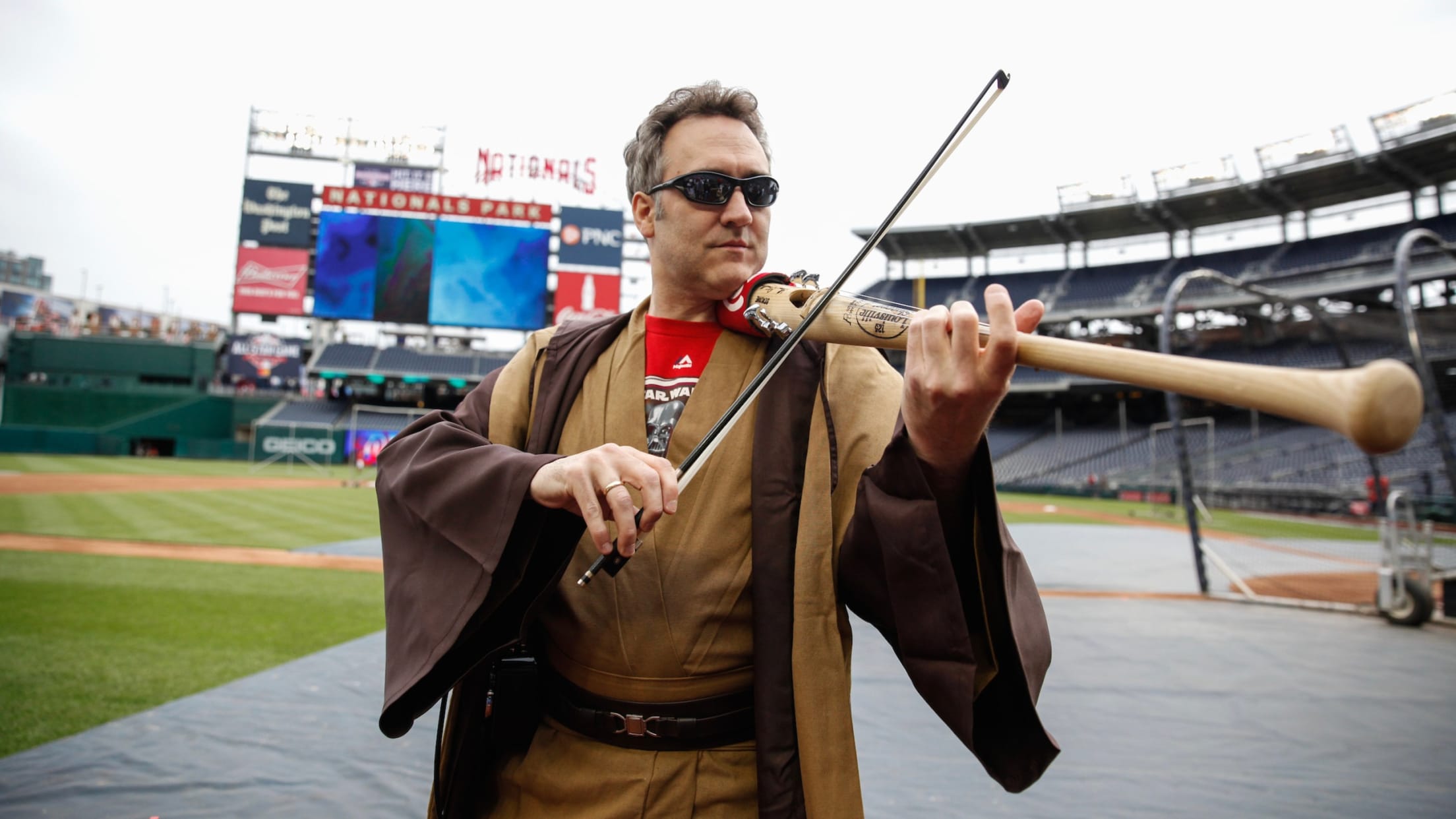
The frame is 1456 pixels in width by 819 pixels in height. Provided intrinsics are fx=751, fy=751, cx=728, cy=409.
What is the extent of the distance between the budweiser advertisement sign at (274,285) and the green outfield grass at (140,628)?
111 feet

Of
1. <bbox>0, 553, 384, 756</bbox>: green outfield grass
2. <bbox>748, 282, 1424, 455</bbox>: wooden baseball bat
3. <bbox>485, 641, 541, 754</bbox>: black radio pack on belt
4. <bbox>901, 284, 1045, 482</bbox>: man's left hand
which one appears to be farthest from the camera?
<bbox>0, 553, 384, 756</bbox>: green outfield grass

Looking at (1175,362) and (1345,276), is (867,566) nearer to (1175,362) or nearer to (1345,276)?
(1175,362)

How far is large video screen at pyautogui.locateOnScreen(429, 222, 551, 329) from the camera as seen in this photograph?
37344 millimetres

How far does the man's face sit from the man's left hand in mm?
581

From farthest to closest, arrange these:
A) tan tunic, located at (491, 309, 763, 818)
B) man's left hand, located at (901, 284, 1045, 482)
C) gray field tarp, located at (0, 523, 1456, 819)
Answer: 1. gray field tarp, located at (0, 523, 1456, 819)
2. tan tunic, located at (491, 309, 763, 818)
3. man's left hand, located at (901, 284, 1045, 482)

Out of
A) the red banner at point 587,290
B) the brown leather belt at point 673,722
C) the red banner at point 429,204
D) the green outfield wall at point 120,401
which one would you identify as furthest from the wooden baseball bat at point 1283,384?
the green outfield wall at point 120,401

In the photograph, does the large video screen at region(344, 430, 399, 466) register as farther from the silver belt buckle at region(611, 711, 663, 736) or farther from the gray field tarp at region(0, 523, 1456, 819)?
the silver belt buckle at region(611, 711, 663, 736)

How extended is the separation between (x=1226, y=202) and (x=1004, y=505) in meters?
19.9

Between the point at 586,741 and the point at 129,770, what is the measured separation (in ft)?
9.66

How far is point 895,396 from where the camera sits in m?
1.56

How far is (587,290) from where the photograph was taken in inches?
1534

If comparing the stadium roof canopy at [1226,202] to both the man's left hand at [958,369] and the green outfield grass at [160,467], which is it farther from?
the man's left hand at [958,369]

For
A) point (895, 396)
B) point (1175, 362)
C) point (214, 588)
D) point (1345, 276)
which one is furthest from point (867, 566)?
point (1345, 276)

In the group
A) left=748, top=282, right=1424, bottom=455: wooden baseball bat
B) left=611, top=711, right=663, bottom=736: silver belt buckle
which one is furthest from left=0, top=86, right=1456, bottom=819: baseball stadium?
left=611, top=711, right=663, bottom=736: silver belt buckle
